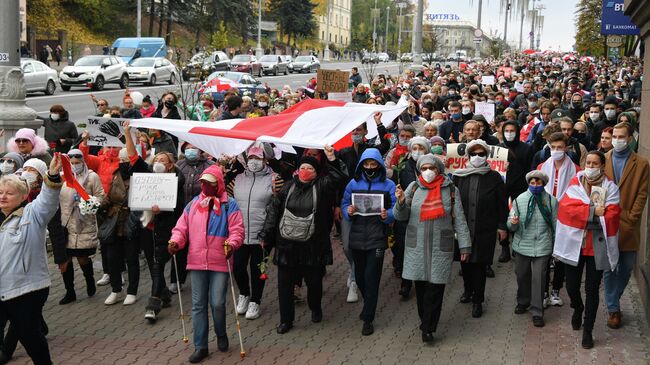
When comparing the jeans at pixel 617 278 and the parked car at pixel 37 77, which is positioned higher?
the parked car at pixel 37 77

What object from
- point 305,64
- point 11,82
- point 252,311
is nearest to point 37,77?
point 11,82

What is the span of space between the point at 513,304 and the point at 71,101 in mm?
24837

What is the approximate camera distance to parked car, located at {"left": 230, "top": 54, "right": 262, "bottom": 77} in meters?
49.5

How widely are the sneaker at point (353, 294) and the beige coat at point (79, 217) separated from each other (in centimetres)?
285

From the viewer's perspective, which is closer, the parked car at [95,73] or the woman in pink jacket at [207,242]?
the woman in pink jacket at [207,242]

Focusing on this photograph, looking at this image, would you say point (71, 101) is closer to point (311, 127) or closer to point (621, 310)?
point (311, 127)

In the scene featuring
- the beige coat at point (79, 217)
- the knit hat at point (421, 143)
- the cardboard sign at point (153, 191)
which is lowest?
the beige coat at point (79, 217)

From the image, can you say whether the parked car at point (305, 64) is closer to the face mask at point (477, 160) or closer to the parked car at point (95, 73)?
the parked car at point (95, 73)

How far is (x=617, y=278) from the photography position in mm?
7926

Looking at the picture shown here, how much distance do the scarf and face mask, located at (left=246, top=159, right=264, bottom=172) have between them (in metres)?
1.82

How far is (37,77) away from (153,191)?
2583 cm

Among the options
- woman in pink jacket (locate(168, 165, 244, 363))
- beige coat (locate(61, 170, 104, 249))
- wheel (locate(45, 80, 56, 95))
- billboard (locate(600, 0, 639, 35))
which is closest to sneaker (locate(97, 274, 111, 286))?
beige coat (locate(61, 170, 104, 249))

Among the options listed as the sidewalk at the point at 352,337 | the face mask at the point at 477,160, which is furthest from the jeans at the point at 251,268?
the face mask at the point at 477,160

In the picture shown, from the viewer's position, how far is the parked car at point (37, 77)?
31.2 m
